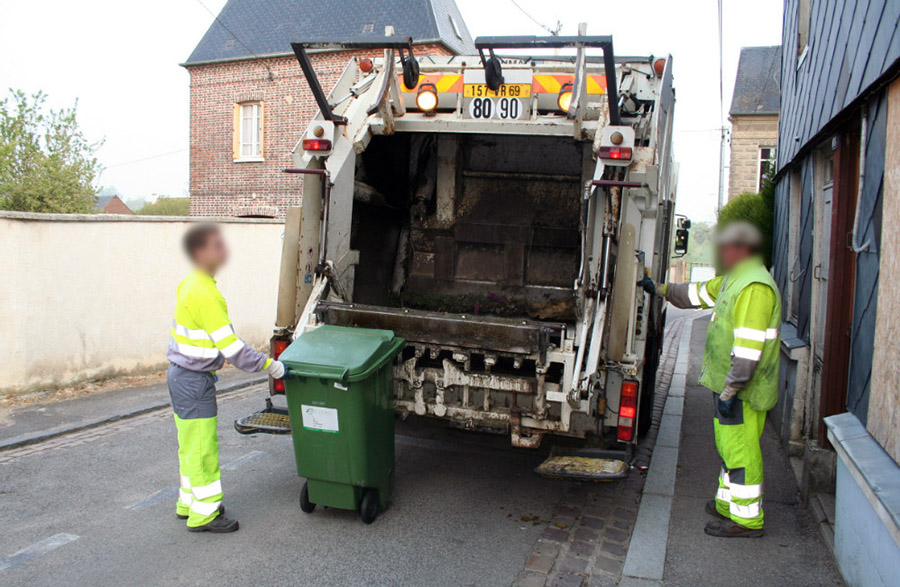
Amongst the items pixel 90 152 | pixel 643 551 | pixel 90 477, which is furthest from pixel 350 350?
pixel 90 152

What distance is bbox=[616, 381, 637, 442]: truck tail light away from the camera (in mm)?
3824

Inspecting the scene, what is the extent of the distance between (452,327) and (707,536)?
179 centimetres

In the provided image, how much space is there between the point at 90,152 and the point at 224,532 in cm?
1053

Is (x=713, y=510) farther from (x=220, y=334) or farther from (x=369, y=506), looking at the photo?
(x=220, y=334)

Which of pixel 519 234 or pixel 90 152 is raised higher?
pixel 90 152

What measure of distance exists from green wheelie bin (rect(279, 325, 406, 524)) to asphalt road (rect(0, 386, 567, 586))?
23cm

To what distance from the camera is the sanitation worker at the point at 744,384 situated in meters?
3.65

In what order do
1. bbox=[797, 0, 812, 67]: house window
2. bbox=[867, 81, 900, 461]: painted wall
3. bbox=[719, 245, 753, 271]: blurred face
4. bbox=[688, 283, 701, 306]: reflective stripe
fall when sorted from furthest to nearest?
bbox=[797, 0, 812, 67]: house window
bbox=[688, 283, 701, 306]: reflective stripe
bbox=[719, 245, 753, 271]: blurred face
bbox=[867, 81, 900, 461]: painted wall

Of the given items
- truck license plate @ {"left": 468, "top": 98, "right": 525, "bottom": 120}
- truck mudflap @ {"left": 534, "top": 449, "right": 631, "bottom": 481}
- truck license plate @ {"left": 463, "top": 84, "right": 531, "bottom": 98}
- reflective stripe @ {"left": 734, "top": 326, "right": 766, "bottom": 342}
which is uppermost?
truck license plate @ {"left": 463, "top": 84, "right": 531, "bottom": 98}

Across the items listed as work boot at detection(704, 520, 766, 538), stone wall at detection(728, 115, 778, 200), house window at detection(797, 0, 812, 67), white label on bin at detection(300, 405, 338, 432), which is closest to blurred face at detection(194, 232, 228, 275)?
white label on bin at detection(300, 405, 338, 432)

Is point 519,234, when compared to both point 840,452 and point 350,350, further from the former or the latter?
point 840,452

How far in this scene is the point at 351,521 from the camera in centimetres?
386

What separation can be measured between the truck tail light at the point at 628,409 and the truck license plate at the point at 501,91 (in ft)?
6.08

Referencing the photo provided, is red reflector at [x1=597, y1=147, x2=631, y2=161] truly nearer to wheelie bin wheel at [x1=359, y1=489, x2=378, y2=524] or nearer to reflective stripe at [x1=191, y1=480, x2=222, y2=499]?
wheelie bin wheel at [x1=359, y1=489, x2=378, y2=524]
